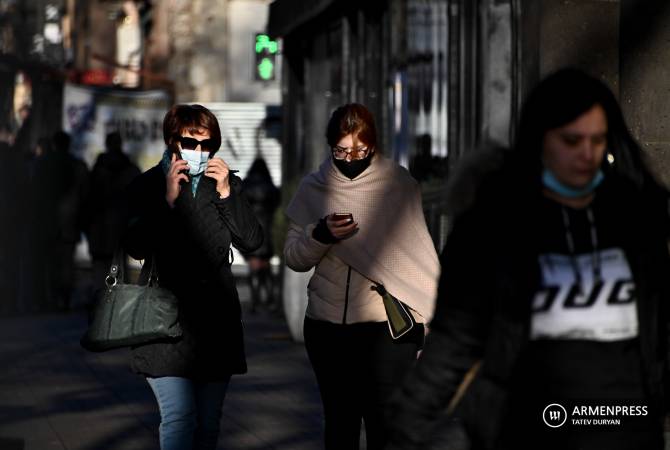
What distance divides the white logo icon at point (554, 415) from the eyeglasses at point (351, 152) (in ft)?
9.67

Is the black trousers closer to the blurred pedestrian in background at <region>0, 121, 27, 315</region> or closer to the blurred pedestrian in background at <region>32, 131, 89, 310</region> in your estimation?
the blurred pedestrian in background at <region>32, 131, 89, 310</region>

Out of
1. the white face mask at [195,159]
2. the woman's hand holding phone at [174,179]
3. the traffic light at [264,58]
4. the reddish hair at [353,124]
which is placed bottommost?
the woman's hand holding phone at [174,179]

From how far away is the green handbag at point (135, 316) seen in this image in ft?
20.2

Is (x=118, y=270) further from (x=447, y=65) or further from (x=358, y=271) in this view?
(x=447, y=65)

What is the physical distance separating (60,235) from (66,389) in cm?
660

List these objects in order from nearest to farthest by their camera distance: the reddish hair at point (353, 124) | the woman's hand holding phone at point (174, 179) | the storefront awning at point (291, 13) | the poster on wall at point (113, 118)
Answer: the woman's hand holding phone at point (174, 179) < the reddish hair at point (353, 124) < the storefront awning at point (291, 13) < the poster on wall at point (113, 118)

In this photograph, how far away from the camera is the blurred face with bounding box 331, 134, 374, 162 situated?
665 cm

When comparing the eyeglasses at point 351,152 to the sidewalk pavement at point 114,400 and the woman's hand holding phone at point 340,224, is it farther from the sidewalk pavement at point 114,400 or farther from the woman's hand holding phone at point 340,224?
the sidewalk pavement at point 114,400

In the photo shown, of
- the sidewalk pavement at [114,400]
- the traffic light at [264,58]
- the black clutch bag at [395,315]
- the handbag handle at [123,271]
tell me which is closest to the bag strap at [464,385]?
the handbag handle at [123,271]

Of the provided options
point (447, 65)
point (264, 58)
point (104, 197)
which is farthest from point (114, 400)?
point (264, 58)

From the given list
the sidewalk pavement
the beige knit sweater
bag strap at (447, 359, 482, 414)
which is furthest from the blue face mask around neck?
the sidewalk pavement

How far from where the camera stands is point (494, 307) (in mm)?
3818

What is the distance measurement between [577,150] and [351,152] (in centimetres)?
290

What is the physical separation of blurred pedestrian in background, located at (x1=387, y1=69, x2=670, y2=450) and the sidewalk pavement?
4911 millimetres
